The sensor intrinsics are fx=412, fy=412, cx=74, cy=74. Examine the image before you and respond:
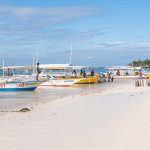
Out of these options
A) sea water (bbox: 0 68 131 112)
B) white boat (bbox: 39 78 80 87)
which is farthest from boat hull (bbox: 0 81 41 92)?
white boat (bbox: 39 78 80 87)

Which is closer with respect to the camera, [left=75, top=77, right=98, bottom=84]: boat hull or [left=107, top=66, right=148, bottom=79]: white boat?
[left=75, top=77, right=98, bottom=84]: boat hull

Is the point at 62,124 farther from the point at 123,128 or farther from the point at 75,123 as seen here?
the point at 123,128

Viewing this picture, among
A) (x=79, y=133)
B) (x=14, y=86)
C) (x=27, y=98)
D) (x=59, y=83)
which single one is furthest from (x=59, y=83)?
(x=79, y=133)

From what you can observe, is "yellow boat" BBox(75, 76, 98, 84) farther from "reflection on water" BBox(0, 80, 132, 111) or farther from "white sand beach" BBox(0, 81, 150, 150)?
"white sand beach" BBox(0, 81, 150, 150)

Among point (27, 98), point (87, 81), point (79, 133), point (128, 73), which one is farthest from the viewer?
point (128, 73)

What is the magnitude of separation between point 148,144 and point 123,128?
227 centimetres

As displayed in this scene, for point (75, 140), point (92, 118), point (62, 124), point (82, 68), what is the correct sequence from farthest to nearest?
1. point (82, 68)
2. point (92, 118)
3. point (62, 124)
4. point (75, 140)

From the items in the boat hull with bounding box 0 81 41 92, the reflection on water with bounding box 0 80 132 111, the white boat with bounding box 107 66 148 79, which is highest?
the white boat with bounding box 107 66 148 79

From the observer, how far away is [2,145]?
938 cm

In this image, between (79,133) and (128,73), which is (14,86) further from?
(128,73)

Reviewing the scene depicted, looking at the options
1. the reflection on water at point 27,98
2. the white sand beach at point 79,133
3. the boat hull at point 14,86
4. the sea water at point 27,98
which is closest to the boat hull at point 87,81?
the boat hull at point 14,86

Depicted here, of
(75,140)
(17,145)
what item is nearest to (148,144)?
(75,140)

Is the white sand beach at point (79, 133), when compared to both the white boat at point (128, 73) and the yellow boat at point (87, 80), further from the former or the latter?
the white boat at point (128, 73)

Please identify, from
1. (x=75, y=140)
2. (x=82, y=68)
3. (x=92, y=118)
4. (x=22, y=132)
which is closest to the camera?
(x=75, y=140)
